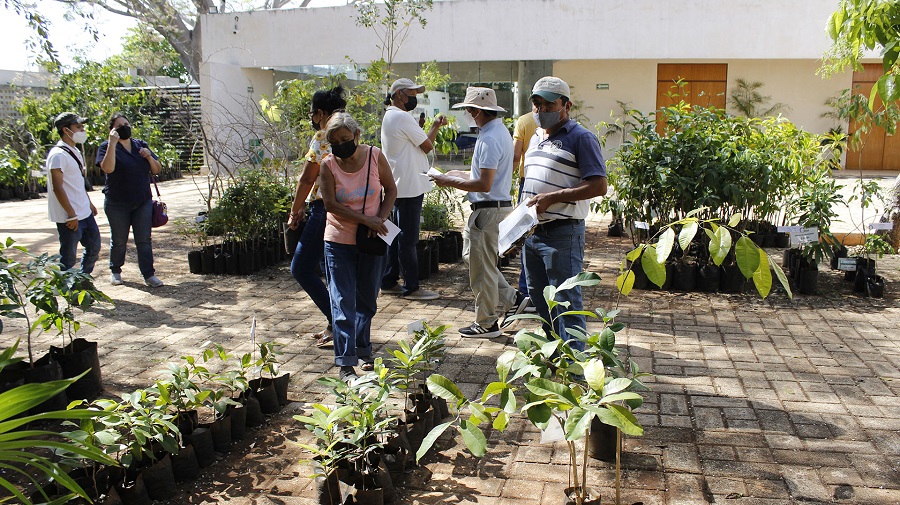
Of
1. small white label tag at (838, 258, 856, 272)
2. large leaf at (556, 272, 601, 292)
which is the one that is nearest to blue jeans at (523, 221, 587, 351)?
large leaf at (556, 272, 601, 292)

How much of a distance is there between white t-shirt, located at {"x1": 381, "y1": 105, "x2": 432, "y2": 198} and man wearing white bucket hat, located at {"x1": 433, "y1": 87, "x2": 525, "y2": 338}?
0.84m

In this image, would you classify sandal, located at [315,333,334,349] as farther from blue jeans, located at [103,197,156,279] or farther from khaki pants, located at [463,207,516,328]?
blue jeans, located at [103,197,156,279]

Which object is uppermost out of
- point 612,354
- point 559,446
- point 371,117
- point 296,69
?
point 296,69

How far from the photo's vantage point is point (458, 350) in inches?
201

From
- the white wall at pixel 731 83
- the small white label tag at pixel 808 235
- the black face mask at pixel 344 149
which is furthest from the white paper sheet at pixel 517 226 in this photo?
the white wall at pixel 731 83

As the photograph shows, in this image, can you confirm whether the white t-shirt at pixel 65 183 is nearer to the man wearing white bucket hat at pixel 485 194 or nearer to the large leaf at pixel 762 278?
the man wearing white bucket hat at pixel 485 194

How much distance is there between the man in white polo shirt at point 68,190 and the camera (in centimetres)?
657

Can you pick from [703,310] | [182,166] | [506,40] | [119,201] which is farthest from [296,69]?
[703,310]

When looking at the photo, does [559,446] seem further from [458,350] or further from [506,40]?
[506,40]

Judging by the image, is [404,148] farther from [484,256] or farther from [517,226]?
[517,226]

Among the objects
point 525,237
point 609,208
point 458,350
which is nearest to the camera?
point 525,237

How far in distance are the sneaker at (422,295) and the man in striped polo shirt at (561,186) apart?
8.76ft

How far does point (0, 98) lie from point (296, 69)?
29.8 feet

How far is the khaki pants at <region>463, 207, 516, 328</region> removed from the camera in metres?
5.28
